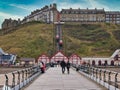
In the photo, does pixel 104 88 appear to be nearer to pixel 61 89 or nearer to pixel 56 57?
pixel 61 89

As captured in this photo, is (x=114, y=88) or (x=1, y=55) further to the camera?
(x=1, y=55)

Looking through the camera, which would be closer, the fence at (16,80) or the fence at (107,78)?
the fence at (16,80)

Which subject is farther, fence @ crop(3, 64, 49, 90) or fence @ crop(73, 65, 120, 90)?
fence @ crop(73, 65, 120, 90)

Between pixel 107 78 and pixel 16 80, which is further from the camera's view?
pixel 107 78

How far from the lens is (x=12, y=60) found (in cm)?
15812

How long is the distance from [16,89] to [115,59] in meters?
143

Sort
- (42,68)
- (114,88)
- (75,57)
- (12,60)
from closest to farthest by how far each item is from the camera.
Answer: (114,88), (42,68), (75,57), (12,60)

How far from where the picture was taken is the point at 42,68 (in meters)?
64.7

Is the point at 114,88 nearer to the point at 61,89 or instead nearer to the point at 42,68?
the point at 61,89

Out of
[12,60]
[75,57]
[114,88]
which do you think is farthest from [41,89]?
[12,60]

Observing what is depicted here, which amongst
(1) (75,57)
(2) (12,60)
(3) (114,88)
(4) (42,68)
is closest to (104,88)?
(3) (114,88)

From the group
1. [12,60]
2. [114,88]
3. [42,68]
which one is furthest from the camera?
[12,60]

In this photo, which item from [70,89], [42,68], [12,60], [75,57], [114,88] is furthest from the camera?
[12,60]

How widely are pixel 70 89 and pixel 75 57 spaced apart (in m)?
113
